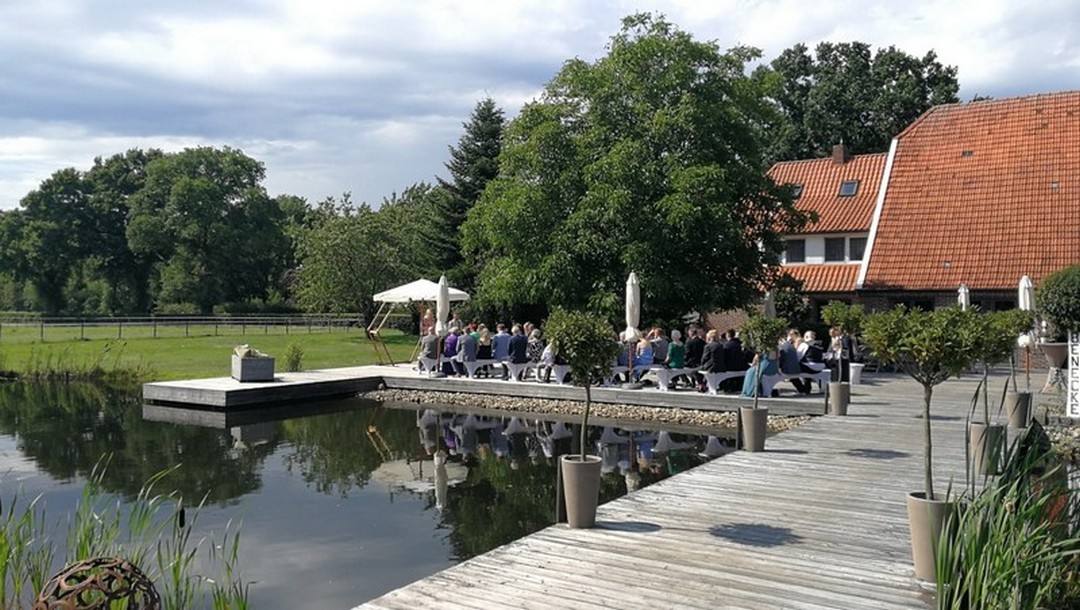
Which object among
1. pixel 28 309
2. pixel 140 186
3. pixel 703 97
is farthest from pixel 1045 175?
pixel 28 309

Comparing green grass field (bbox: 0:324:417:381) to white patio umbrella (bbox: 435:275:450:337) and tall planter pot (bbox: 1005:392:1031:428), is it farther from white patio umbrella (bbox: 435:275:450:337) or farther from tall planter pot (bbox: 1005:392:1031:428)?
tall planter pot (bbox: 1005:392:1031:428)

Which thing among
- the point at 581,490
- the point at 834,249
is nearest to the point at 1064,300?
the point at 581,490

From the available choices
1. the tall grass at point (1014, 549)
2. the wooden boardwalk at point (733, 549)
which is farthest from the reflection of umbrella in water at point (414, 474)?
the tall grass at point (1014, 549)

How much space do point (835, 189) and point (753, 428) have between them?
23.5 metres

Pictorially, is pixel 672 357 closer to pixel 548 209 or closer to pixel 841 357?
pixel 841 357

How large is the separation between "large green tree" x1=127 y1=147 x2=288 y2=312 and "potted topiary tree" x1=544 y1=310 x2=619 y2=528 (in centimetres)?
5656

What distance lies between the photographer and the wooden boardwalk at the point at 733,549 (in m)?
6.11

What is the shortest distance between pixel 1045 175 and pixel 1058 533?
25.7m

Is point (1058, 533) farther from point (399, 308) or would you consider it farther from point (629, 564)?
point (399, 308)

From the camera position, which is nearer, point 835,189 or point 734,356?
point 734,356

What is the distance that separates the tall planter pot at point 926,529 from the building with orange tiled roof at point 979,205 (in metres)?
21.6

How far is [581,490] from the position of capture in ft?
25.9

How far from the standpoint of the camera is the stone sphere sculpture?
14.0 feet

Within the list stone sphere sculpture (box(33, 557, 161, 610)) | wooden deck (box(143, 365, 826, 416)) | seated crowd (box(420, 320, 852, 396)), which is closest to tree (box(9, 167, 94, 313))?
wooden deck (box(143, 365, 826, 416))
